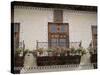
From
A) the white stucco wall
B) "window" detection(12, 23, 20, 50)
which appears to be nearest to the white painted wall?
the white stucco wall

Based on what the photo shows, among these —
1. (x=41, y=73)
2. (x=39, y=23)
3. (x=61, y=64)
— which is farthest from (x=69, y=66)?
(x=39, y=23)

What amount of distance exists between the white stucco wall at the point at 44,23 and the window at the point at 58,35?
2 cm

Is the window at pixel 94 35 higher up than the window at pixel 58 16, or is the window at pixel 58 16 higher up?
the window at pixel 58 16

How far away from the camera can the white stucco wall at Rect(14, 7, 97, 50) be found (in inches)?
51.2

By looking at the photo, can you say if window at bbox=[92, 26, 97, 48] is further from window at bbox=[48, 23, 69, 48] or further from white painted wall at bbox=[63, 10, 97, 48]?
window at bbox=[48, 23, 69, 48]

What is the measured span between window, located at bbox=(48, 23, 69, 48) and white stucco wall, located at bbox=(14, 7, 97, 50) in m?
0.02

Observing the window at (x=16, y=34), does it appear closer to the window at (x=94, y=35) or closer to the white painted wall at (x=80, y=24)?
the white painted wall at (x=80, y=24)

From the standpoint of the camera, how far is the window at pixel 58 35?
136 cm

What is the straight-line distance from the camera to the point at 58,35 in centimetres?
136

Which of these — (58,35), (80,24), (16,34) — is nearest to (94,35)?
(80,24)

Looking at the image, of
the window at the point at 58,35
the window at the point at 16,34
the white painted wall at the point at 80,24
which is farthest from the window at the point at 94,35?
the window at the point at 16,34

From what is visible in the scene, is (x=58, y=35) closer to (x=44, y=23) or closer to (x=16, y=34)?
(x=44, y=23)

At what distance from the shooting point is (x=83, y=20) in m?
1.42

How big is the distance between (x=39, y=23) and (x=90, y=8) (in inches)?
11.0
